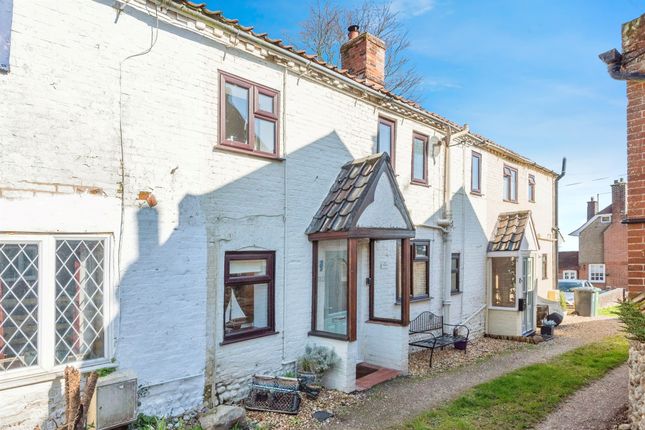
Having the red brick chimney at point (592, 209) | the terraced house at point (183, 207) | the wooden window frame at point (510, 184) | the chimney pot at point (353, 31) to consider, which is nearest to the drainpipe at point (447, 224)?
the terraced house at point (183, 207)

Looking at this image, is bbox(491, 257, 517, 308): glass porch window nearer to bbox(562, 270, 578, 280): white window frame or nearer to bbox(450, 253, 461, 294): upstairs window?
bbox(450, 253, 461, 294): upstairs window

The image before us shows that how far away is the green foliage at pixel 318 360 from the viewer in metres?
7.74

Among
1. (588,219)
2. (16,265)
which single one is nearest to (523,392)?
(16,265)

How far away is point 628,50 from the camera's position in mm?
5938

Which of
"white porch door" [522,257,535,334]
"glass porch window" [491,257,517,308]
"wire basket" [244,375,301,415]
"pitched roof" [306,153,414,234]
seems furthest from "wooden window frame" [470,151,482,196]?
"wire basket" [244,375,301,415]

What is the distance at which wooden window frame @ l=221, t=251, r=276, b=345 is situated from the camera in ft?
23.2

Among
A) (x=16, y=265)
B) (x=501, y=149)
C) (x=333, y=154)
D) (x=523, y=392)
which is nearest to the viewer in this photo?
(x=16, y=265)

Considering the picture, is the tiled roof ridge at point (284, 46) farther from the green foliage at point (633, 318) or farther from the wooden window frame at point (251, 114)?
the green foliage at point (633, 318)

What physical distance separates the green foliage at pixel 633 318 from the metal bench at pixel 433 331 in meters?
4.98

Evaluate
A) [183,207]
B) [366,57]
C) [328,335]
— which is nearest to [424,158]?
[366,57]

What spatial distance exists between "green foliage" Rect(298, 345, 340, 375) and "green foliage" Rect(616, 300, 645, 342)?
4674mm

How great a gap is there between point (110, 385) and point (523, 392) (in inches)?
292

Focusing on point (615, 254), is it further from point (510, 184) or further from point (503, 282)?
point (503, 282)

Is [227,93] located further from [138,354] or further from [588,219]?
[588,219]
